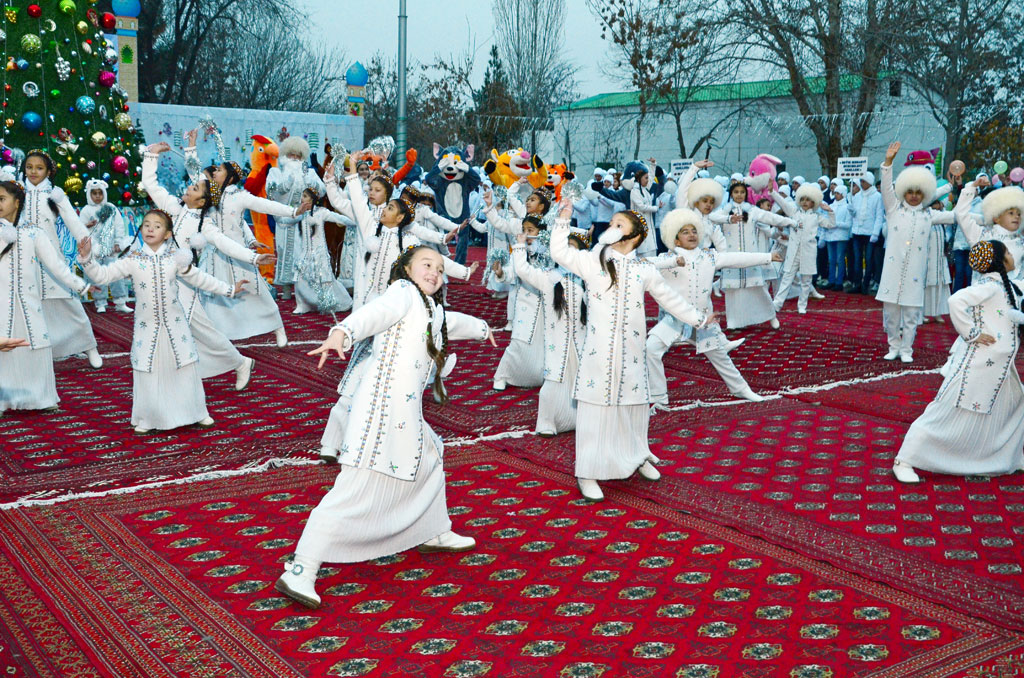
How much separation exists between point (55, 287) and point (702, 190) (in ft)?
16.7

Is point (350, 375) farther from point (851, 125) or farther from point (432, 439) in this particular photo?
point (851, 125)

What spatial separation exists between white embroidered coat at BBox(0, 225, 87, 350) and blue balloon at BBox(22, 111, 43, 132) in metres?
5.00

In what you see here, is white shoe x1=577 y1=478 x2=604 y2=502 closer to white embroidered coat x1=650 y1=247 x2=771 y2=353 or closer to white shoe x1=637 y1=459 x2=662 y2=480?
white shoe x1=637 y1=459 x2=662 y2=480

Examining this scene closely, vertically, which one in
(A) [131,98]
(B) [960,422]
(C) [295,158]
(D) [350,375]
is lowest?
(B) [960,422]

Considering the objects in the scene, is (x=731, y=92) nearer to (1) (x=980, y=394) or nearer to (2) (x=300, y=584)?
(1) (x=980, y=394)

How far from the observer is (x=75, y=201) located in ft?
37.7

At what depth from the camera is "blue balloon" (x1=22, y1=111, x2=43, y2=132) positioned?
36.4 feet

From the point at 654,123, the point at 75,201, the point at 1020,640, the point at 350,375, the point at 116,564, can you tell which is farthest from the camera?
the point at 654,123

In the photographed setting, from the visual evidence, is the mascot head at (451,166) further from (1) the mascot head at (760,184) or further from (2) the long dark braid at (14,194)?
(2) the long dark braid at (14,194)

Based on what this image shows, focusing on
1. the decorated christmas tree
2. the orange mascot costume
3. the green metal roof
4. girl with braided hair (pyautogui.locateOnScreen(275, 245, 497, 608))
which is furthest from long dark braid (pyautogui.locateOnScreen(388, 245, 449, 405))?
the green metal roof

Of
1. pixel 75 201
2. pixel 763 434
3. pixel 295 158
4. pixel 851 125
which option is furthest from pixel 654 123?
pixel 763 434

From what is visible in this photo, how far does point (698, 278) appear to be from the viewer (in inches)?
291

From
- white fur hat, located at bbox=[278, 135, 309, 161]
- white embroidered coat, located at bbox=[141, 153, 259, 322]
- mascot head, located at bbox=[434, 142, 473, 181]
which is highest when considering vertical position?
white fur hat, located at bbox=[278, 135, 309, 161]

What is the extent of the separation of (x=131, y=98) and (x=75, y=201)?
29.7 feet
